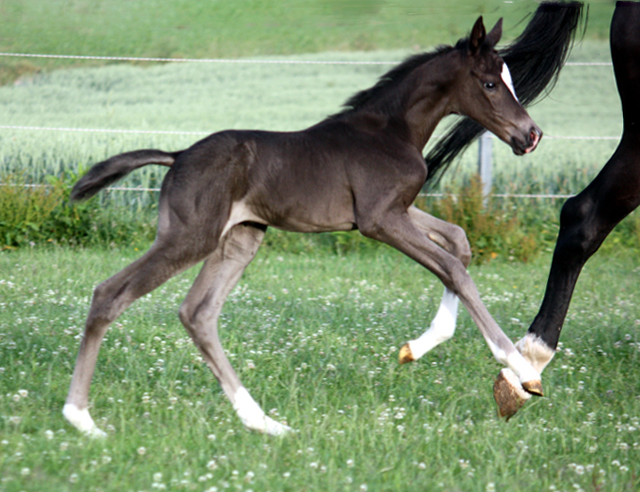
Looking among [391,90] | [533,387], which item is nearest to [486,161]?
[391,90]

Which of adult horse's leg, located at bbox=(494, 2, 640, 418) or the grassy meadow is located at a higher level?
adult horse's leg, located at bbox=(494, 2, 640, 418)

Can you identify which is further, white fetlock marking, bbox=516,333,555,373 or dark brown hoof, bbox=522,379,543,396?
white fetlock marking, bbox=516,333,555,373

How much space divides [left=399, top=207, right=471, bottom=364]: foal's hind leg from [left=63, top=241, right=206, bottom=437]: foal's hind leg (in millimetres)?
1017

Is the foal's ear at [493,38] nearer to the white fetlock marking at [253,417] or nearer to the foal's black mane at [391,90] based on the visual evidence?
the foal's black mane at [391,90]

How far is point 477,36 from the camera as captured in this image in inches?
124

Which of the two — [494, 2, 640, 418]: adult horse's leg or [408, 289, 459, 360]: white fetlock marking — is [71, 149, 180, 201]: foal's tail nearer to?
[408, 289, 459, 360]: white fetlock marking

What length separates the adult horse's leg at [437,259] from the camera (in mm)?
2985

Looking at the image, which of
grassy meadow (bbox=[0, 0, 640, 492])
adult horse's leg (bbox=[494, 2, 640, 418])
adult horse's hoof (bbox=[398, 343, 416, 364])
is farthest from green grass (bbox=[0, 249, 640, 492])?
adult horse's leg (bbox=[494, 2, 640, 418])

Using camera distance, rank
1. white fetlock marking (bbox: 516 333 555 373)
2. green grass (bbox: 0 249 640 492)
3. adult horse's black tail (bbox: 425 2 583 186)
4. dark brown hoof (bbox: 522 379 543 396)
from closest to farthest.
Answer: green grass (bbox: 0 249 640 492)
dark brown hoof (bbox: 522 379 543 396)
white fetlock marking (bbox: 516 333 555 373)
adult horse's black tail (bbox: 425 2 583 186)

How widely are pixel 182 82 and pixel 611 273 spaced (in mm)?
7509

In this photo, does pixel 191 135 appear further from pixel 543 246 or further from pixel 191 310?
pixel 191 310

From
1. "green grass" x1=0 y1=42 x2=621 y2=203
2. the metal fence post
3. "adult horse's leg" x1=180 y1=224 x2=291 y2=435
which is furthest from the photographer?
"green grass" x1=0 y1=42 x2=621 y2=203

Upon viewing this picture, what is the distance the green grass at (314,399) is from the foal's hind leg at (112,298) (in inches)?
7.0

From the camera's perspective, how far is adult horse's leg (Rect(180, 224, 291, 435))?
3.12m
